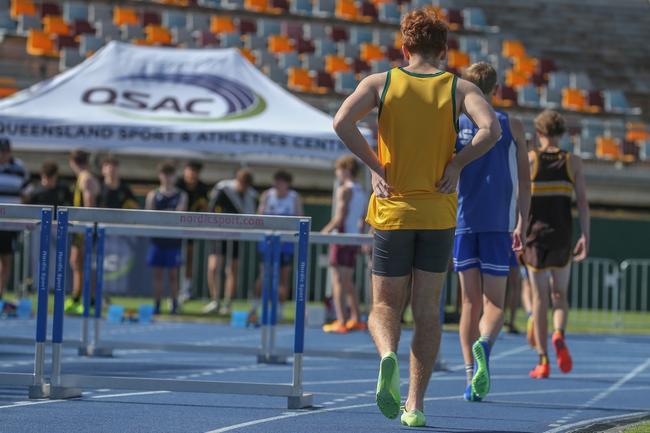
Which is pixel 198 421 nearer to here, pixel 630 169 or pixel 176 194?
pixel 176 194

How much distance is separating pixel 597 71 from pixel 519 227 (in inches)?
1076

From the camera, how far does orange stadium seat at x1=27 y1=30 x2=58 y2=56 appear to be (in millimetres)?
26062

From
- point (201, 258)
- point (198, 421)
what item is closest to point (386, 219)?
point (198, 421)

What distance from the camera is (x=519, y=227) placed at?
26.5ft

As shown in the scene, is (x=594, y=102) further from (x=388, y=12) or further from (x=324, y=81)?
(x=324, y=81)

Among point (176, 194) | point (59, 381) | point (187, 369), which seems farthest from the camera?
point (176, 194)

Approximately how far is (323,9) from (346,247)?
1767cm

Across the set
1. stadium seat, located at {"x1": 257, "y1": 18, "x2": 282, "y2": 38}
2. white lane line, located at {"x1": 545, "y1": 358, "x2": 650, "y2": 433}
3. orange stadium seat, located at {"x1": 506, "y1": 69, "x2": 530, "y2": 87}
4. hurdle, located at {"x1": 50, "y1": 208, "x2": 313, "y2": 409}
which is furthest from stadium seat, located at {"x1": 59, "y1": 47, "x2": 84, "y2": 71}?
hurdle, located at {"x1": 50, "y1": 208, "x2": 313, "y2": 409}

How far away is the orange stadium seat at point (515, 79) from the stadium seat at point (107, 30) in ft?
27.3

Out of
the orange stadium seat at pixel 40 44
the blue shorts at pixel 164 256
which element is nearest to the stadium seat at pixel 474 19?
the orange stadium seat at pixel 40 44

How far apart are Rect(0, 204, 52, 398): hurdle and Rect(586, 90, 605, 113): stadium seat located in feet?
77.0

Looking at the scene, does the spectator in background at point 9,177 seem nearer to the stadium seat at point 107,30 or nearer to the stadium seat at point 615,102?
the stadium seat at point 107,30

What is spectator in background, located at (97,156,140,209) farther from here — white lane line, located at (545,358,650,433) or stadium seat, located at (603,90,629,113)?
stadium seat, located at (603,90,629,113)

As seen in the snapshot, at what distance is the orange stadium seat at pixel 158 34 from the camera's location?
2734 cm
